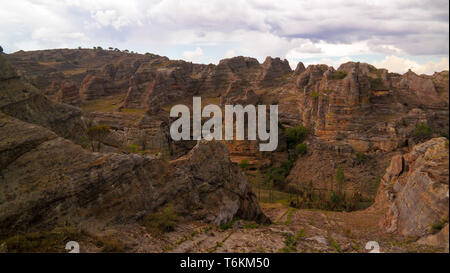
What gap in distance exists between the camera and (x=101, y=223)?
1441cm

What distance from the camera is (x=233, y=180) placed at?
75.5 ft

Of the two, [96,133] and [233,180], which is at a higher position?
[96,133]

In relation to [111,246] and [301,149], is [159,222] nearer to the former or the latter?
[111,246]

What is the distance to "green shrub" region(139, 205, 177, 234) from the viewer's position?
50.8 ft

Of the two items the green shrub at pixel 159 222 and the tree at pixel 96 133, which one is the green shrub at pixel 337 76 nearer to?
the tree at pixel 96 133

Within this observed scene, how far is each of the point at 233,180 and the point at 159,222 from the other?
27.5 ft

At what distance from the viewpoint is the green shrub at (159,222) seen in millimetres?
15485

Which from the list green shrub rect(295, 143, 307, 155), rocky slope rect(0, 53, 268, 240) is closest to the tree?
rocky slope rect(0, 53, 268, 240)

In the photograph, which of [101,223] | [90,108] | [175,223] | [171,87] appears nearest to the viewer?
[101,223]

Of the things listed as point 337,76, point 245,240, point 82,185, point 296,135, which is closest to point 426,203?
point 245,240

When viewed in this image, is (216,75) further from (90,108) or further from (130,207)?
(130,207)

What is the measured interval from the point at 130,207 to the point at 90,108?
6603 centimetres

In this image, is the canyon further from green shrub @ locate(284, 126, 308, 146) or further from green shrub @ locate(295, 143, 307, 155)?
green shrub @ locate(284, 126, 308, 146)

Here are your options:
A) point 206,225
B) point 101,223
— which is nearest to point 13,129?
point 101,223
